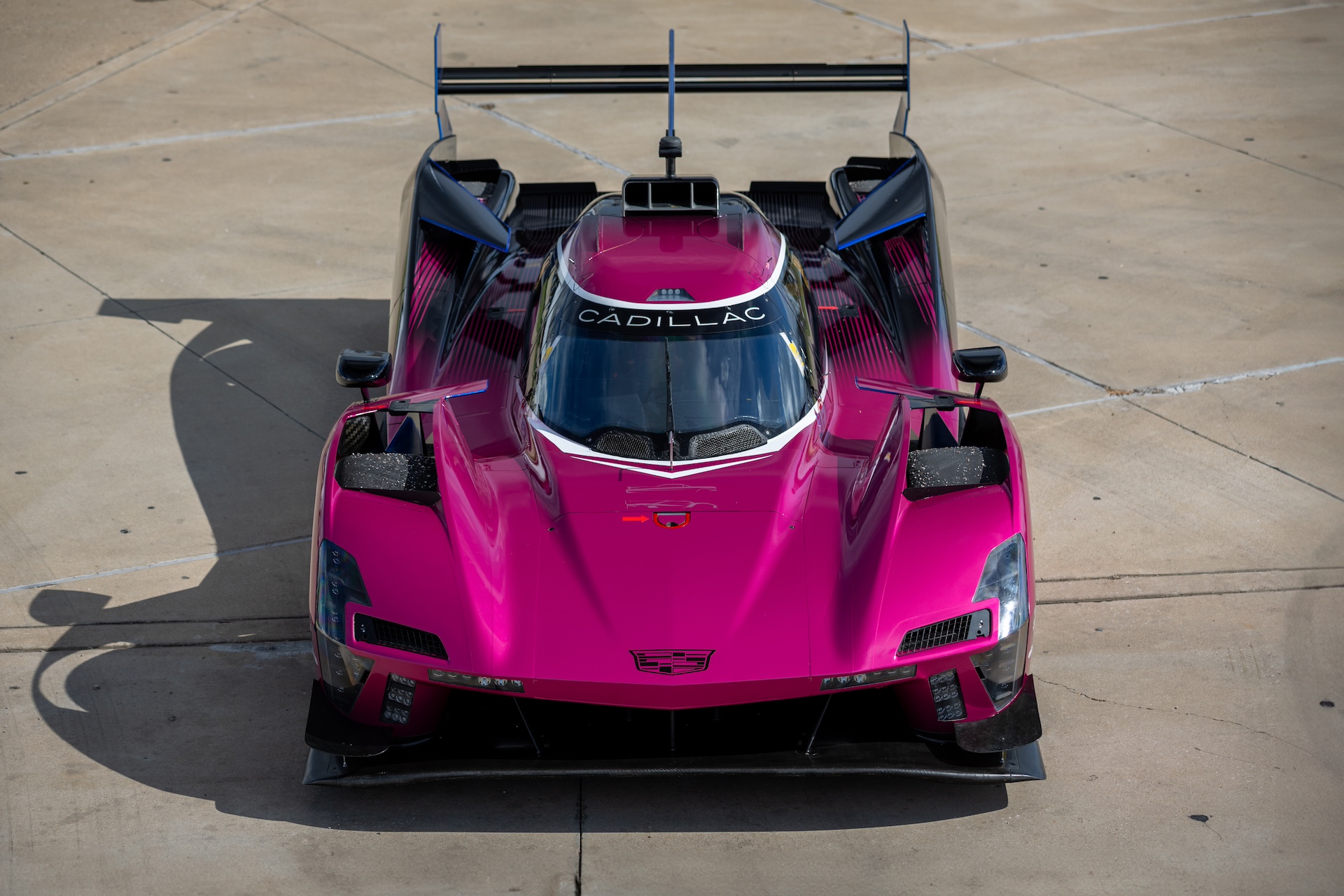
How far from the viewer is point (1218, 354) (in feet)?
25.9

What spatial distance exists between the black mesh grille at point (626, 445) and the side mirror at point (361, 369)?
41.3 inches

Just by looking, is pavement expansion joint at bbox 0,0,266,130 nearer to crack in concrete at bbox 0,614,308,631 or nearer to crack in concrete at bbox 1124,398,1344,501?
crack in concrete at bbox 0,614,308,631

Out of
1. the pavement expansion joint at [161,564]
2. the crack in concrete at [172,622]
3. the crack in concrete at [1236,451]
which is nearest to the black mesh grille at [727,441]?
the crack in concrete at [172,622]

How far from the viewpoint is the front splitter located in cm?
430

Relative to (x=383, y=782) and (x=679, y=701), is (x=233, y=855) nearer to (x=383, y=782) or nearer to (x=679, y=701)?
(x=383, y=782)

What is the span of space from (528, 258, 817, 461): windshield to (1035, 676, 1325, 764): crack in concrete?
4.41 feet

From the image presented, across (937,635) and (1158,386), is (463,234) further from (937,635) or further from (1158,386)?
(1158,386)

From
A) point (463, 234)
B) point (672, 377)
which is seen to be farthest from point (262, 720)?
point (463, 234)

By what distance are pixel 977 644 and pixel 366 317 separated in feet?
16.5

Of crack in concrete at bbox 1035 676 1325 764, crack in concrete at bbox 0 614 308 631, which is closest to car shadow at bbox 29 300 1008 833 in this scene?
crack in concrete at bbox 0 614 308 631

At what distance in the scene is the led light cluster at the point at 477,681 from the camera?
13.9 ft

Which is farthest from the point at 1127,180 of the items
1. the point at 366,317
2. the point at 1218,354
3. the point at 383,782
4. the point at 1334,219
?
the point at 383,782

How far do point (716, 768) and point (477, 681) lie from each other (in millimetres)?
733

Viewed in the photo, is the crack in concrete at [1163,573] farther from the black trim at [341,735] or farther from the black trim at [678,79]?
the black trim at [341,735]
